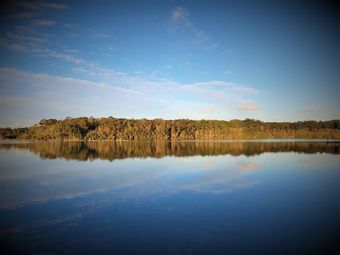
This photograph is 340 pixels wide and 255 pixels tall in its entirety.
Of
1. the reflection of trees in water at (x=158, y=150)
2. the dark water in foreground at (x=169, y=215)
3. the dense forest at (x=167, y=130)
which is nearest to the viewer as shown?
the dark water in foreground at (x=169, y=215)

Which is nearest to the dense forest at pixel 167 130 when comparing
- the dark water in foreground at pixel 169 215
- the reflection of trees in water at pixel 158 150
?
the reflection of trees in water at pixel 158 150

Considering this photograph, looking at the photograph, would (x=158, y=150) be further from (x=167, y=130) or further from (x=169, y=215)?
(x=167, y=130)

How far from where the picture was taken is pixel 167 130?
5507 inches

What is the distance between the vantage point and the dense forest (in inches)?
5084

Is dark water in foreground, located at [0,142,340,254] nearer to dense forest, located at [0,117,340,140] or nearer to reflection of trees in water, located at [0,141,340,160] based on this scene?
reflection of trees in water, located at [0,141,340,160]

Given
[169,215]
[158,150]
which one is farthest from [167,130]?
[169,215]

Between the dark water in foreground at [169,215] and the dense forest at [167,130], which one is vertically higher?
the dense forest at [167,130]

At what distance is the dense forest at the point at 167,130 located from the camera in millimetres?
129125

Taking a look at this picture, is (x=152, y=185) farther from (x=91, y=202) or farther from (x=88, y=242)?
(x=88, y=242)

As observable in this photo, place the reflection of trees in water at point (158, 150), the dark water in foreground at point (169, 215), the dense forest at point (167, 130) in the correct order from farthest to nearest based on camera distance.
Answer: the dense forest at point (167, 130) < the reflection of trees in water at point (158, 150) < the dark water in foreground at point (169, 215)

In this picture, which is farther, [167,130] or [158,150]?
[167,130]

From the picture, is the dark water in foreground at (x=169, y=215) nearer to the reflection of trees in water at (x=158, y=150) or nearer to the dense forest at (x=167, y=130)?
the reflection of trees in water at (x=158, y=150)

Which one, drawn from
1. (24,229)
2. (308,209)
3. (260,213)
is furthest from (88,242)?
(308,209)

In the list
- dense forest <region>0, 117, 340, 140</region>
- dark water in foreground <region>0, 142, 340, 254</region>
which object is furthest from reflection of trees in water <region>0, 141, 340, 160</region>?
dense forest <region>0, 117, 340, 140</region>
